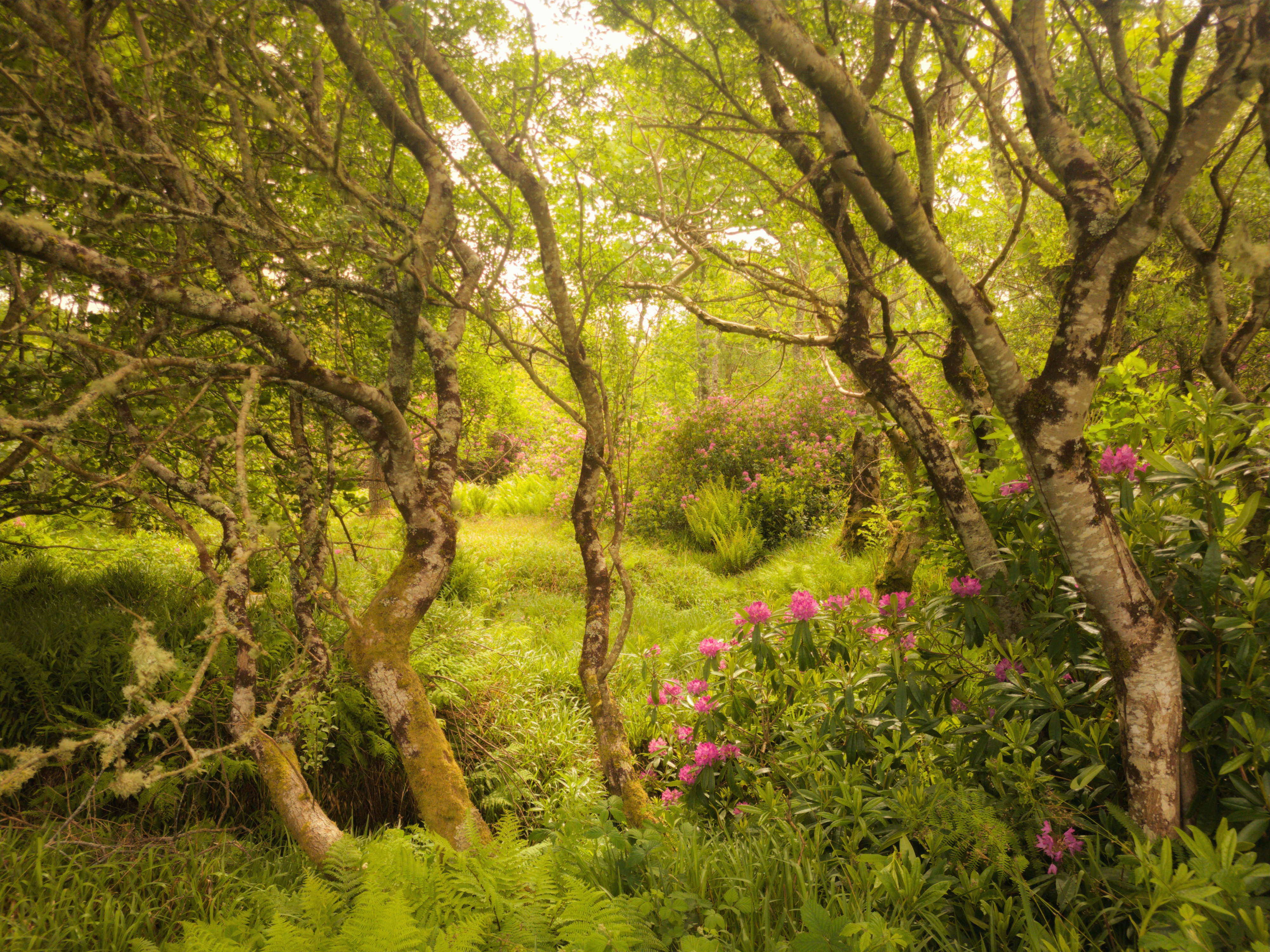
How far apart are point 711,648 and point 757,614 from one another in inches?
13.2

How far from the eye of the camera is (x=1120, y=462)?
6.29ft

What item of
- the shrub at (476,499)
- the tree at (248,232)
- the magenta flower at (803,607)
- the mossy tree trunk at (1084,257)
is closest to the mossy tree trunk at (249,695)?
the tree at (248,232)

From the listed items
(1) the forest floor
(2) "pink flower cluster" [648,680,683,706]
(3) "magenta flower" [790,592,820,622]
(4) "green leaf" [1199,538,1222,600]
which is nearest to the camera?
(4) "green leaf" [1199,538,1222,600]

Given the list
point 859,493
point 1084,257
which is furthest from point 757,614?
point 859,493

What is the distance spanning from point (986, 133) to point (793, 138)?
238 cm

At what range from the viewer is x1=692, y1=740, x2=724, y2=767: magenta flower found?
252 cm

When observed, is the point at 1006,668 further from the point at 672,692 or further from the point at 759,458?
the point at 759,458

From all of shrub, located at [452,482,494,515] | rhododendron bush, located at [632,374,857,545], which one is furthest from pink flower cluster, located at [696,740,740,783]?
shrub, located at [452,482,494,515]

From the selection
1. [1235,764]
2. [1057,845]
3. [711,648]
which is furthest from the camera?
[711,648]

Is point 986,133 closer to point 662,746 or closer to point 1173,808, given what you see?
point 1173,808

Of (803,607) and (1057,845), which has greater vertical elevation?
(803,607)

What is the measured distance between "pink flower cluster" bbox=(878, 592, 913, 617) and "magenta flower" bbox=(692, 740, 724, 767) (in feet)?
2.96

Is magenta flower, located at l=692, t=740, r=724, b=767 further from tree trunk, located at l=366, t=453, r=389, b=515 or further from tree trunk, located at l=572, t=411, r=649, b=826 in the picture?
tree trunk, located at l=366, t=453, r=389, b=515

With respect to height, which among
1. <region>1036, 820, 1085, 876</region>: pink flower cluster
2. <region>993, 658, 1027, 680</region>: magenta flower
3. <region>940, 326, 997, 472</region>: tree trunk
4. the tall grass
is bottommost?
the tall grass
